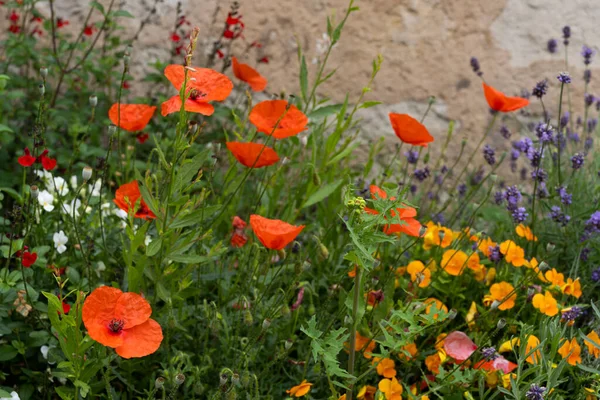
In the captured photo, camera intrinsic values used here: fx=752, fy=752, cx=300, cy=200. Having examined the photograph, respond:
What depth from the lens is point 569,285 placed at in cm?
241

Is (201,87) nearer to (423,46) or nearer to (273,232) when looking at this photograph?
(273,232)

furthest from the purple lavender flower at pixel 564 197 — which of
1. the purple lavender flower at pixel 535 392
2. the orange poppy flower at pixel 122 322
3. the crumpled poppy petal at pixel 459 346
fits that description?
the orange poppy flower at pixel 122 322

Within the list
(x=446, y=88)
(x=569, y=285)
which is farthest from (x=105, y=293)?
(x=446, y=88)

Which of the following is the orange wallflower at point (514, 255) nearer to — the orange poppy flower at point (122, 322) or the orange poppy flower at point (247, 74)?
the orange poppy flower at point (247, 74)

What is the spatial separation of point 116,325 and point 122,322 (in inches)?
0.8

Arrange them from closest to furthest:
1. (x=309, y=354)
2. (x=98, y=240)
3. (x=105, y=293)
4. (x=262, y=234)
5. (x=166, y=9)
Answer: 1. (x=105, y=293)
2. (x=262, y=234)
3. (x=309, y=354)
4. (x=98, y=240)
5. (x=166, y=9)

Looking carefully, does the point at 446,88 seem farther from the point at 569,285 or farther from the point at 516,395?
the point at 516,395

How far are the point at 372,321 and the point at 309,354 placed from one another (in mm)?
321

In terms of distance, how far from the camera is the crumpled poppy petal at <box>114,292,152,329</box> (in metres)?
1.77

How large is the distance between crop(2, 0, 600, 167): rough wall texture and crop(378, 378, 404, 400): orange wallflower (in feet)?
6.73

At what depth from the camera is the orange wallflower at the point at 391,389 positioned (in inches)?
83.4

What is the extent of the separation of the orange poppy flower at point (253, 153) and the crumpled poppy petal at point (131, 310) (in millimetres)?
559

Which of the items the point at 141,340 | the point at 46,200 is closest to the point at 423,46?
the point at 46,200

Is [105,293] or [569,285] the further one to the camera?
[569,285]
